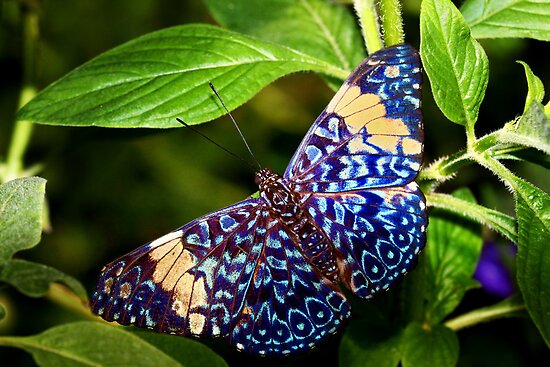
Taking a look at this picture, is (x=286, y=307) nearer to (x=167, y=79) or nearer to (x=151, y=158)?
(x=167, y=79)

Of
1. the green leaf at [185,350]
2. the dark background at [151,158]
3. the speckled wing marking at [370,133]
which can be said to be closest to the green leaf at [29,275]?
the green leaf at [185,350]

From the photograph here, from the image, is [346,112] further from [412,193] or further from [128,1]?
[128,1]

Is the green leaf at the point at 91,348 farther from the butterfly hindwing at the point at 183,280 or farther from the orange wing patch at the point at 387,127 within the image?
the orange wing patch at the point at 387,127

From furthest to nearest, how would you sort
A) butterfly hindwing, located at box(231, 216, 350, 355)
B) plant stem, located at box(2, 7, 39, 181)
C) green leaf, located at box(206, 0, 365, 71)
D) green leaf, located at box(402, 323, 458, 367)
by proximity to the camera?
plant stem, located at box(2, 7, 39, 181) → green leaf, located at box(206, 0, 365, 71) → green leaf, located at box(402, 323, 458, 367) → butterfly hindwing, located at box(231, 216, 350, 355)

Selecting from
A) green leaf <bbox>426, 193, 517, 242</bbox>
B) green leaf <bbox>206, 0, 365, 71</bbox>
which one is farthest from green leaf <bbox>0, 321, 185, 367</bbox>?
green leaf <bbox>206, 0, 365, 71</bbox>

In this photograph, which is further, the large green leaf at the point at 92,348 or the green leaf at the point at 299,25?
the green leaf at the point at 299,25

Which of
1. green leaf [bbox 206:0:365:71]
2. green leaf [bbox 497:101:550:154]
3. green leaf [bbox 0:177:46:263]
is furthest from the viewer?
green leaf [bbox 206:0:365:71]

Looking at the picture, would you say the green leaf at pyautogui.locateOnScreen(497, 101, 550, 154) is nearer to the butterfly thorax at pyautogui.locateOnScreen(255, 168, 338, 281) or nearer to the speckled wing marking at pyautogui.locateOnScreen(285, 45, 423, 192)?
the speckled wing marking at pyautogui.locateOnScreen(285, 45, 423, 192)
